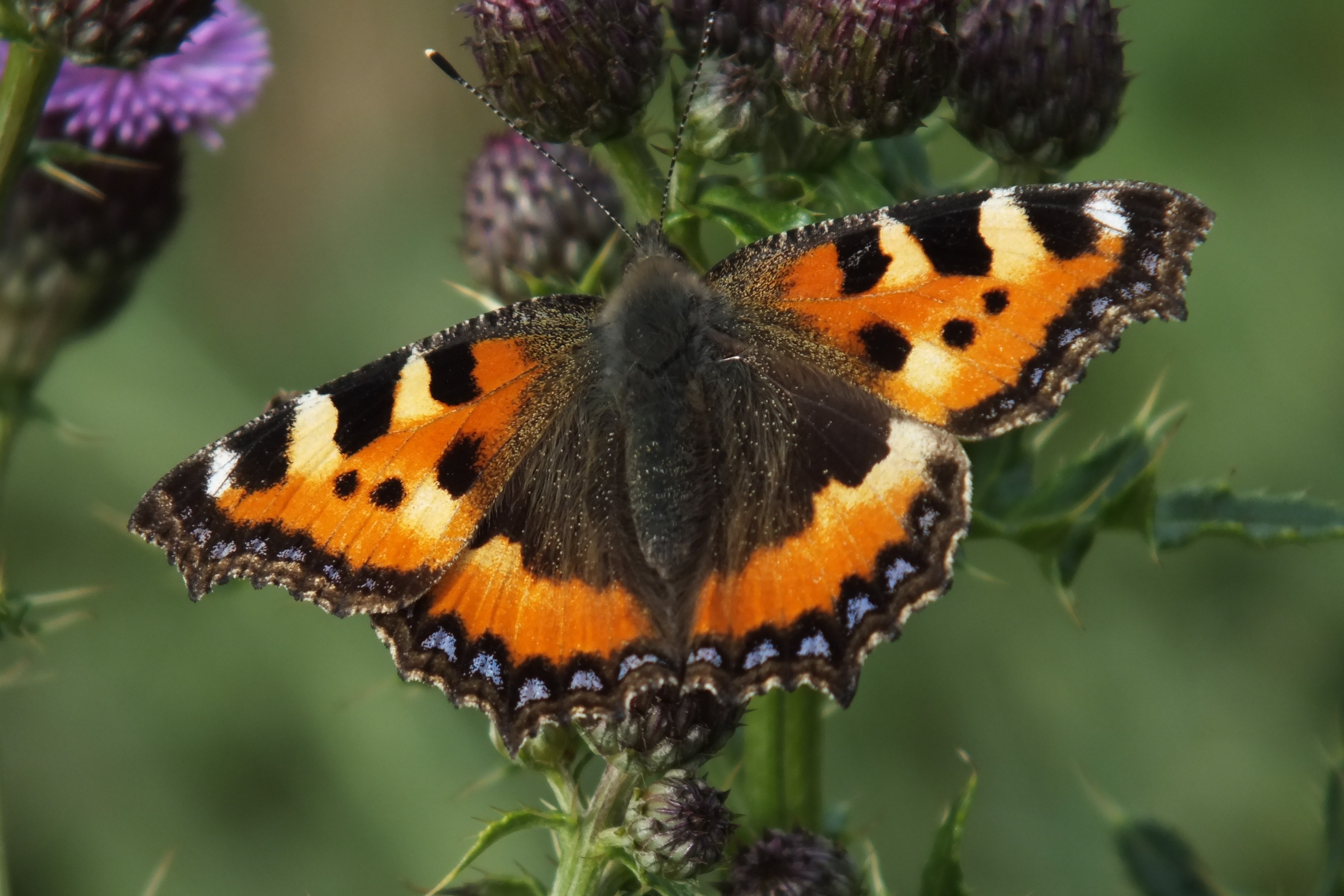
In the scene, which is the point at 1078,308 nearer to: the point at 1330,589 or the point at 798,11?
the point at 798,11

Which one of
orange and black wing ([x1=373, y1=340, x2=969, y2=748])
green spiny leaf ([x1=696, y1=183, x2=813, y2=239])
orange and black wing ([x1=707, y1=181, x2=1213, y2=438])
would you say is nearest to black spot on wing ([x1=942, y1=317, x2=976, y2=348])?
orange and black wing ([x1=707, y1=181, x2=1213, y2=438])

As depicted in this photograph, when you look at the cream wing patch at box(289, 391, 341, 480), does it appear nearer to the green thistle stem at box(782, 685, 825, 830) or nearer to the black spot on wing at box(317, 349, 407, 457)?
the black spot on wing at box(317, 349, 407, 457)

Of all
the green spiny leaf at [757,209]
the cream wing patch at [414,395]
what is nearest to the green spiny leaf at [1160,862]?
the green spiny leaf at [757,209]

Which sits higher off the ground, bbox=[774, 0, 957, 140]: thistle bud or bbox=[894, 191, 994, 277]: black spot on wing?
bbox=[774, 0, 957, 140]: thistle bud

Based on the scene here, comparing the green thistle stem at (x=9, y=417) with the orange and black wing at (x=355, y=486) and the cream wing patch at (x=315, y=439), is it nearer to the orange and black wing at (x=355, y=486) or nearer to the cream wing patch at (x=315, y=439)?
the orange and black wing at (x=355, y=486)

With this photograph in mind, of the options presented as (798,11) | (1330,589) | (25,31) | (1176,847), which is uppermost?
(25,31)

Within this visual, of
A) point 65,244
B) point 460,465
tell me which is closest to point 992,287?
point 460,465

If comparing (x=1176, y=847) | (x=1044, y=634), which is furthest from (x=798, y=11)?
(x=1044, y=634)
